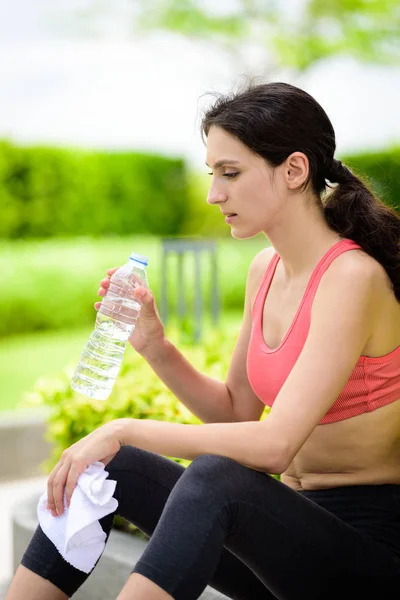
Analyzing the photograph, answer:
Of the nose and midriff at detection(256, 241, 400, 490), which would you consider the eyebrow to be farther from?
midriff at detection(256, 241, 400, 490)

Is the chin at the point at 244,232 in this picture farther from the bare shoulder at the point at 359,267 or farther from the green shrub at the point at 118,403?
the green shrub at the point at 118,403

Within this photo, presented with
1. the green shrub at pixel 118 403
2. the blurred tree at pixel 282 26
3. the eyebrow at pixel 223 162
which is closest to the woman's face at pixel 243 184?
the eyebrow at pixel 223 162

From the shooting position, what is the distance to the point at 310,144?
187 centimetres

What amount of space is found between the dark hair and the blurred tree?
13.2m

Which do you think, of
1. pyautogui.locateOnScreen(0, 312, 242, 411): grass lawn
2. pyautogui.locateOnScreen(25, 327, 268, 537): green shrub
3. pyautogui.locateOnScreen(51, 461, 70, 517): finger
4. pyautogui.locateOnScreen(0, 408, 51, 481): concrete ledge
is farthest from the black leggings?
pyautogui.locateOnScreen(0, 312, 242, 411): grass lawn

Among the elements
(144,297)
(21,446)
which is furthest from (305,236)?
(21,446)

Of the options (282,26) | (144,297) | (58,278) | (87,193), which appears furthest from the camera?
(282,26)

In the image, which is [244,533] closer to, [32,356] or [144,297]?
[144,297]

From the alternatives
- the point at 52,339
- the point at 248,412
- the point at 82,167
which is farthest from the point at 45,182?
the point at 248,412

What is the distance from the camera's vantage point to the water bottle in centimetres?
211

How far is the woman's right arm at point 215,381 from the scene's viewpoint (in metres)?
2.17

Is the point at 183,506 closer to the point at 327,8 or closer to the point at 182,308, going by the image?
the point at 182,308

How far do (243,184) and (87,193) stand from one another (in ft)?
30.7

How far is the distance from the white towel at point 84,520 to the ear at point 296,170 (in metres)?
0.67
